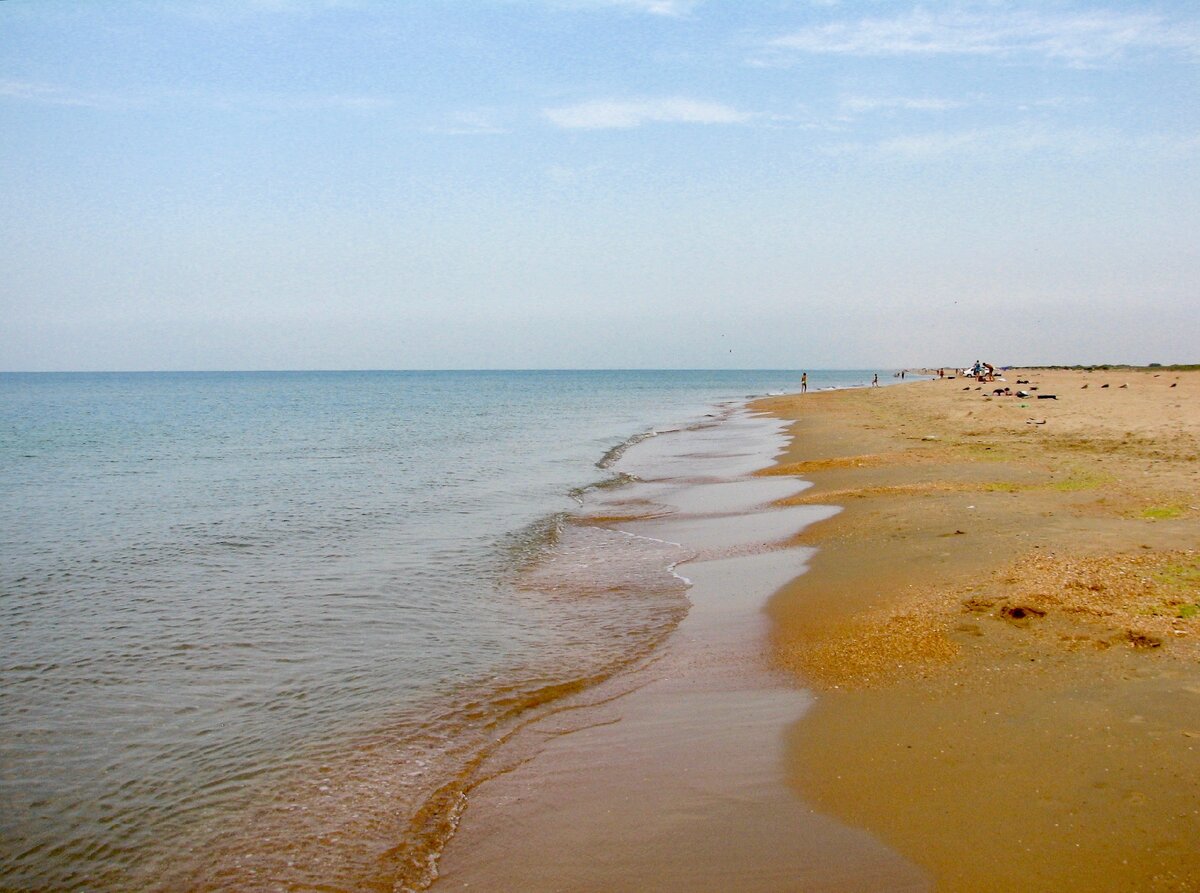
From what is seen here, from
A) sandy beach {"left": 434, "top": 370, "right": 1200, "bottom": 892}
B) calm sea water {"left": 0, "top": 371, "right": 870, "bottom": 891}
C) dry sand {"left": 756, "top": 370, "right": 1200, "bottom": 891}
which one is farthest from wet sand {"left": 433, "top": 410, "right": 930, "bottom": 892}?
calm sea water {"left": 0, "top": 371, "right": 870, "bottom": 891}

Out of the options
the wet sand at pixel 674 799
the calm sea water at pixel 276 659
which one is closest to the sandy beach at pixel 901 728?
the wet sand at pixel 674 799

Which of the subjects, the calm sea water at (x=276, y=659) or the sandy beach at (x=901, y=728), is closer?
the sandy beach at (x=901, y=728)

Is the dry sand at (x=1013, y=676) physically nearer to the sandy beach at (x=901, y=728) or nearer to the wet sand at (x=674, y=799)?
the sandy beach at (x=901, y=728)

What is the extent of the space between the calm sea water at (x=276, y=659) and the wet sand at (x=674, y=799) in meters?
0.49

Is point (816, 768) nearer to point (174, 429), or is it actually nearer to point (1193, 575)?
point (1193, 575)

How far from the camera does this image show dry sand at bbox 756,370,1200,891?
15.8ft

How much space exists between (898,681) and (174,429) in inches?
2012

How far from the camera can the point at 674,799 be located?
18.9ft

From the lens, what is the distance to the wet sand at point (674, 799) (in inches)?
191

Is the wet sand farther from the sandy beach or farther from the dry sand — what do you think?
the dry sand

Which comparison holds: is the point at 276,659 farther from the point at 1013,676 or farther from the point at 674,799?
the point at 1013,676

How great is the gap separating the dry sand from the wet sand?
0.28 m

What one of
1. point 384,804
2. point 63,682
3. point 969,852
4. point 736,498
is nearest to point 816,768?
point 969,852

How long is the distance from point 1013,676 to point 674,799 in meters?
3.41
